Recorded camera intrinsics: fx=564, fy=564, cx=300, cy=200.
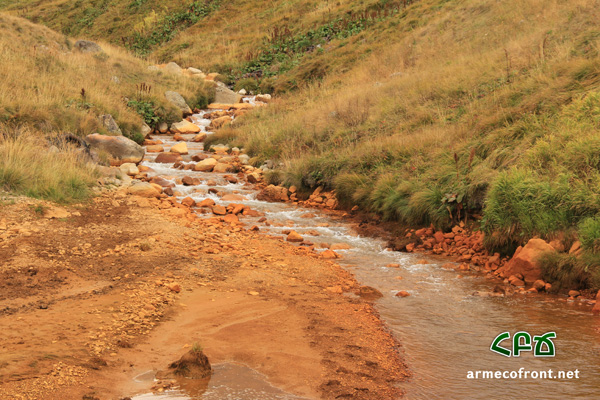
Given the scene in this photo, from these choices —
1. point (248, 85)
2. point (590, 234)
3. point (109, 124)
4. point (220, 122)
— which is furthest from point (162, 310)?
point (248, 85)

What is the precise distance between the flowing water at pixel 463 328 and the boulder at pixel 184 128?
10.7 metres

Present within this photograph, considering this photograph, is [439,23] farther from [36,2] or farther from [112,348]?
[36,2]

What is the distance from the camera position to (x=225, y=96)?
2297 cm

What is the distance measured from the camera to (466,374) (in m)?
4.34

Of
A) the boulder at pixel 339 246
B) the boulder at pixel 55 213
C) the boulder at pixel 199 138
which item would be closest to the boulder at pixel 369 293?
the boulder at pixel 339 246

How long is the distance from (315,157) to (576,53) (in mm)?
5142

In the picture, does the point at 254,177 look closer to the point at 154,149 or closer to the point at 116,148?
the point at 116,148

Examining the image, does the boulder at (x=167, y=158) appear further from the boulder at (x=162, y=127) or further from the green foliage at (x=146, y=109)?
the boulder at (x=162, y=127)

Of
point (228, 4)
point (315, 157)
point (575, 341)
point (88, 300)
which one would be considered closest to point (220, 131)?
point (315, 157)

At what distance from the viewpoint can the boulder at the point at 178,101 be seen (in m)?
19.2

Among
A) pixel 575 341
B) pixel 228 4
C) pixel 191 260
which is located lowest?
pixel 575 341

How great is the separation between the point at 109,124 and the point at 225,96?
32.3 ft

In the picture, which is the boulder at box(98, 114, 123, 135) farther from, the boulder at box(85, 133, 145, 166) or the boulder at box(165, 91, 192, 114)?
the boulder at box(165, 91, 192, 114)

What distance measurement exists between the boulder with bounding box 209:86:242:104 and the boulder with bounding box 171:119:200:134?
523 cm
